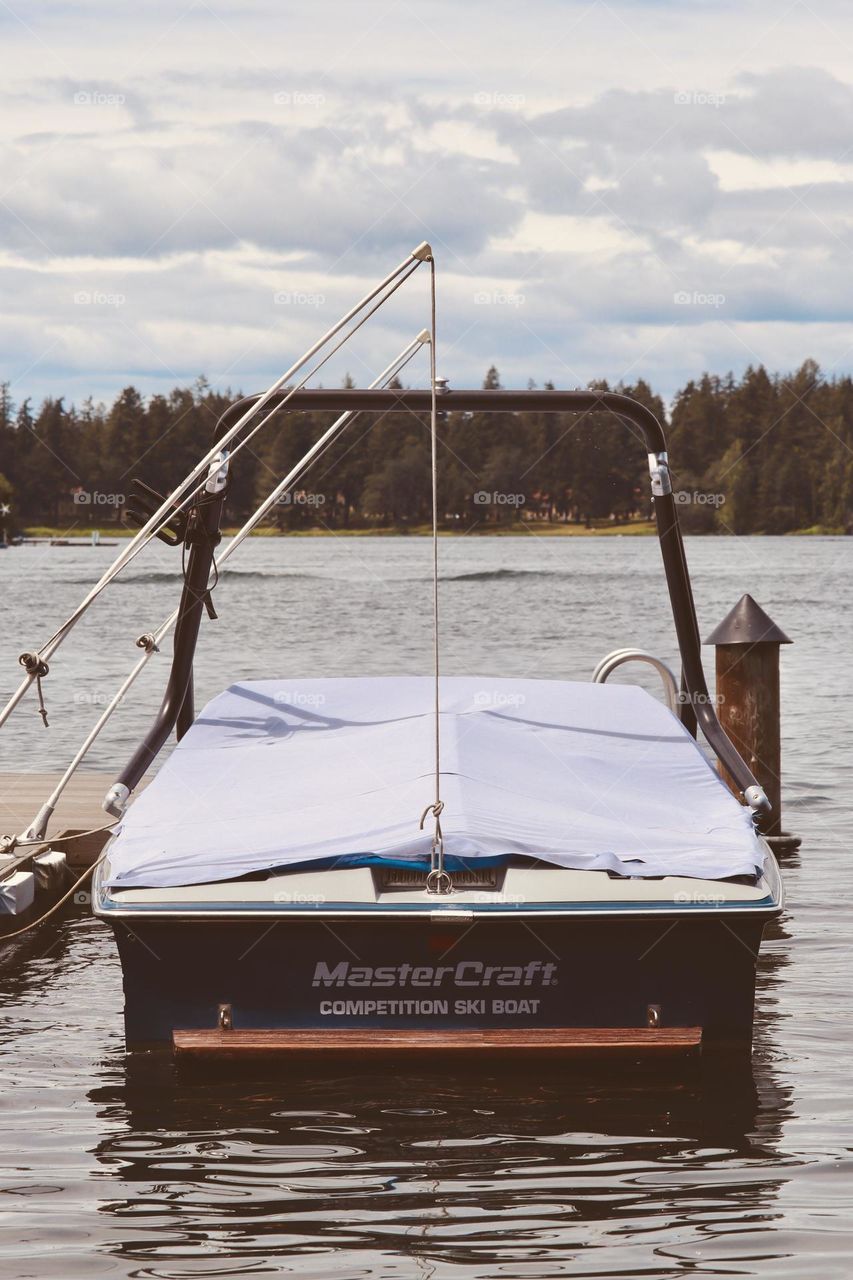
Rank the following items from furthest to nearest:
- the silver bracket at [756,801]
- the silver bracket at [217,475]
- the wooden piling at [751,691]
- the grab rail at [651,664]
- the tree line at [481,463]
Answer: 1. the tree line at [481,463]
2. the wooden piling at [751,691]
3. the grab rail at [651,664]
4. the silver bracket at [217,475]
5. the silver bracket at [756,801]

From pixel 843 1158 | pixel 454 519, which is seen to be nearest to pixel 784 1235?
pixel 843 1158

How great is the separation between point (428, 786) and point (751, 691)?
5.60 m

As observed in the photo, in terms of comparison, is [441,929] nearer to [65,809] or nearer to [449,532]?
[65,809]

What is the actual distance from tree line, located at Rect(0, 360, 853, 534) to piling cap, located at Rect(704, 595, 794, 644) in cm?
7373

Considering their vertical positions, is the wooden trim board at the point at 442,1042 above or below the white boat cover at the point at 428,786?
below

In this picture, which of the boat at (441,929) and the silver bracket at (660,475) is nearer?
the boat at (441,929)

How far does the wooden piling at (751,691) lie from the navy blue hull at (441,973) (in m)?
5.66

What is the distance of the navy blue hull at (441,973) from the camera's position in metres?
6.20

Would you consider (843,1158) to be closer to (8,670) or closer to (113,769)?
(113,769)

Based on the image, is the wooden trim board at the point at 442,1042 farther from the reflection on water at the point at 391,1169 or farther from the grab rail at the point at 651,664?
the grab rail at the point at 651,664

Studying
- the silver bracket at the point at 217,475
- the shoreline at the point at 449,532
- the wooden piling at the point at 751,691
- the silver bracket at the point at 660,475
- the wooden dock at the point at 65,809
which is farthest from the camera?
the shoreline at the point at 449,532

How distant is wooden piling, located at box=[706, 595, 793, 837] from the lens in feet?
39.0

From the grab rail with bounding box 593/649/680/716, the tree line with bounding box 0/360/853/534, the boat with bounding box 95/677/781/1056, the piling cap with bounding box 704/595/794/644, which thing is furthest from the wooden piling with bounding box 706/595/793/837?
the tree line with bounding box 0/360/853/534

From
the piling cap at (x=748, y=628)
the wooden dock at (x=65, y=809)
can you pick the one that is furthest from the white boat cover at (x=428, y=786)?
the piling cap at (x=748, y=628)
